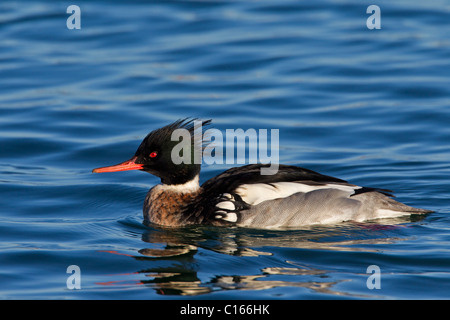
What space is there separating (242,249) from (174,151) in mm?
1718

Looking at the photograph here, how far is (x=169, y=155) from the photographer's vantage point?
998 centimetres

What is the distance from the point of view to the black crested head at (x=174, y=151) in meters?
9.91

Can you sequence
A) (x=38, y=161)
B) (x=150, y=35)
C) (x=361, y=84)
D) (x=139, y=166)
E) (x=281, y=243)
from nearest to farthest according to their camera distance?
(x=281, y=243)
(x=139, y=166)
(x=38, y=161)
(x=361, y=84)
(x=150, y=35)

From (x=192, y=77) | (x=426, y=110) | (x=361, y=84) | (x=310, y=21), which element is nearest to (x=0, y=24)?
(x=192, y=77)

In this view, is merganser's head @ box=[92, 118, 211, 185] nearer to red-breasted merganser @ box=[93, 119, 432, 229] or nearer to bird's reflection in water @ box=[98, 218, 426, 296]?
red-breasted merganser @ box=[93, 119, 432, 229]

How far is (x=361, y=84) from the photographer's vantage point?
1603cm

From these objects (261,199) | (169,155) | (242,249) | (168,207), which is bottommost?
(242,249)

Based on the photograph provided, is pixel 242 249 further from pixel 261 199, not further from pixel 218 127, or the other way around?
pixel 218 127

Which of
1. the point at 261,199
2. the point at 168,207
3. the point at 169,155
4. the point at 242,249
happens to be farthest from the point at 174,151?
the point at 242,249

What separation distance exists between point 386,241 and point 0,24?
14.0 meters

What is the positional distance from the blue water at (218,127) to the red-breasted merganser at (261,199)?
0.19 m

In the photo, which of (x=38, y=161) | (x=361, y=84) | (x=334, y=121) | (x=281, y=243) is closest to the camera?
(x=281, y=243)

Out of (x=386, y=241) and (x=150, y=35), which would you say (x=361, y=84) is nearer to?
(x=150, y=35)

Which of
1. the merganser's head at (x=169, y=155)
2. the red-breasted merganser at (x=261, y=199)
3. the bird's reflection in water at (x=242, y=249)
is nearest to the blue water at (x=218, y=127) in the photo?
the bird's reflection in water at (x=242, y=249)
